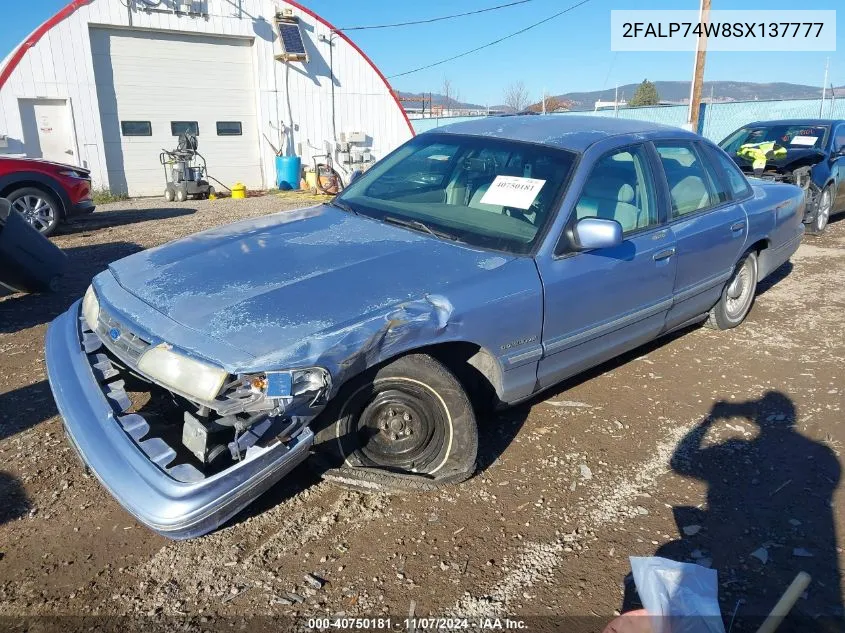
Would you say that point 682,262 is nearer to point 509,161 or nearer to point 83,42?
point 509,161

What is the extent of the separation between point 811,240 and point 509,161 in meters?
7.72

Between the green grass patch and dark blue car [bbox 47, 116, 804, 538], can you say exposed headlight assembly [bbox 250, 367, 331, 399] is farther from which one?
the green grass patch

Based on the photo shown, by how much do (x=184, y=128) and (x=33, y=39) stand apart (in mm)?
3500

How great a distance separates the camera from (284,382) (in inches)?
93.2

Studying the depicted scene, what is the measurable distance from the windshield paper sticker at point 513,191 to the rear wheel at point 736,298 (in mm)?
2442

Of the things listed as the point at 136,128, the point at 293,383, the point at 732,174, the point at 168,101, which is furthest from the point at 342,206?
the point at 168,101

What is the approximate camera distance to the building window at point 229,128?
16141 mm

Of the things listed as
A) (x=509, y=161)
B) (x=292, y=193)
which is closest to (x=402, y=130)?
(x=292, y=193)

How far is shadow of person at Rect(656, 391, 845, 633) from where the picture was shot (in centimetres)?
245

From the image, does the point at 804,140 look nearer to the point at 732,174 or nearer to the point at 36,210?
the point at 732,174

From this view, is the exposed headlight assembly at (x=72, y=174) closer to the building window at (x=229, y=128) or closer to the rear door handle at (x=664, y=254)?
the building window at (x=229, y=128)

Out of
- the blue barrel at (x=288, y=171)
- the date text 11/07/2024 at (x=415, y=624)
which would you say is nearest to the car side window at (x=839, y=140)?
the date text 11/07/2024 at (x=415, y=624)

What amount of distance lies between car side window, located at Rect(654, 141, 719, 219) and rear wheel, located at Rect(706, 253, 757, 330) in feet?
2.97

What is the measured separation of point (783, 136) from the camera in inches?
→ 397
